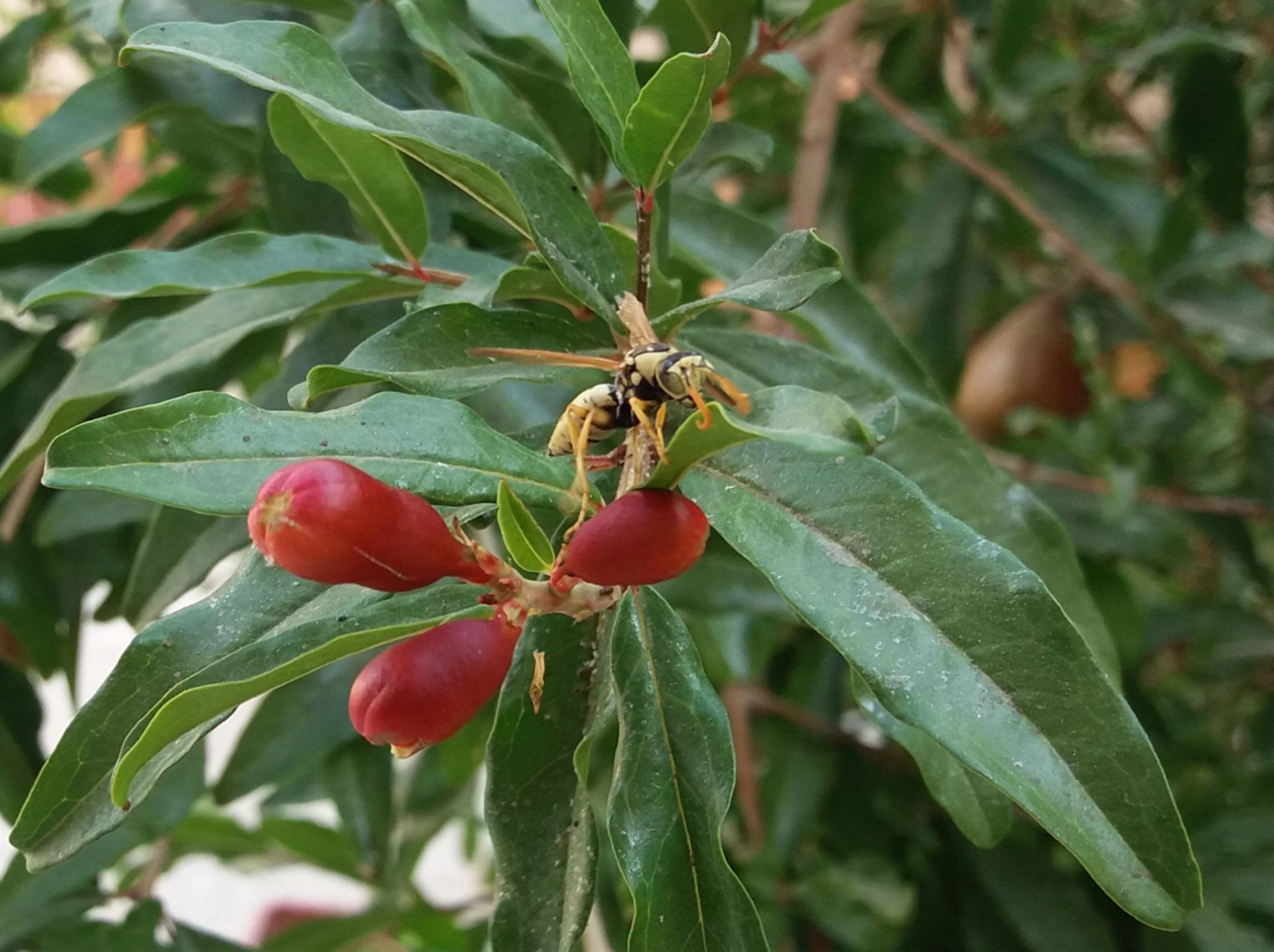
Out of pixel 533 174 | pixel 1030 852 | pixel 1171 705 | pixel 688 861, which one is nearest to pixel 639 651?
pixel 688 861

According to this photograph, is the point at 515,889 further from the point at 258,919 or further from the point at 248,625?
the point at 258,919

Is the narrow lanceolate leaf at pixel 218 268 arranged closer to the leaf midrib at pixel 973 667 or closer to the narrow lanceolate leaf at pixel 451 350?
the narrow lanceolate leaf at pixel 451 350

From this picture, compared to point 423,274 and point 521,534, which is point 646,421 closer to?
point 521,534

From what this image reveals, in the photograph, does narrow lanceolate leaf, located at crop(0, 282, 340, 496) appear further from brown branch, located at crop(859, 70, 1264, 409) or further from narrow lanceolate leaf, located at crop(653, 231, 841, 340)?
brown branch, located at crop(859, 70, 1264, 409)

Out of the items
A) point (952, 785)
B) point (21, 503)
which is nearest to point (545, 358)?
point (952, 785)

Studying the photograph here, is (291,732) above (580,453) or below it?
below

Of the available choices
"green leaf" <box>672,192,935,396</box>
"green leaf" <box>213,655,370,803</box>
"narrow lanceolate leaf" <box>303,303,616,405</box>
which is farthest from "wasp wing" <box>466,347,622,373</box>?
"green leaf" <box>213,655,370,803</box>

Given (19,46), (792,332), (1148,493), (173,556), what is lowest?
(1148,493)

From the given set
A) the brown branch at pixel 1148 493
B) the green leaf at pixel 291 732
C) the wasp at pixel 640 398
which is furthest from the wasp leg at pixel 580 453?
the brown branch at pixel 1148 493
